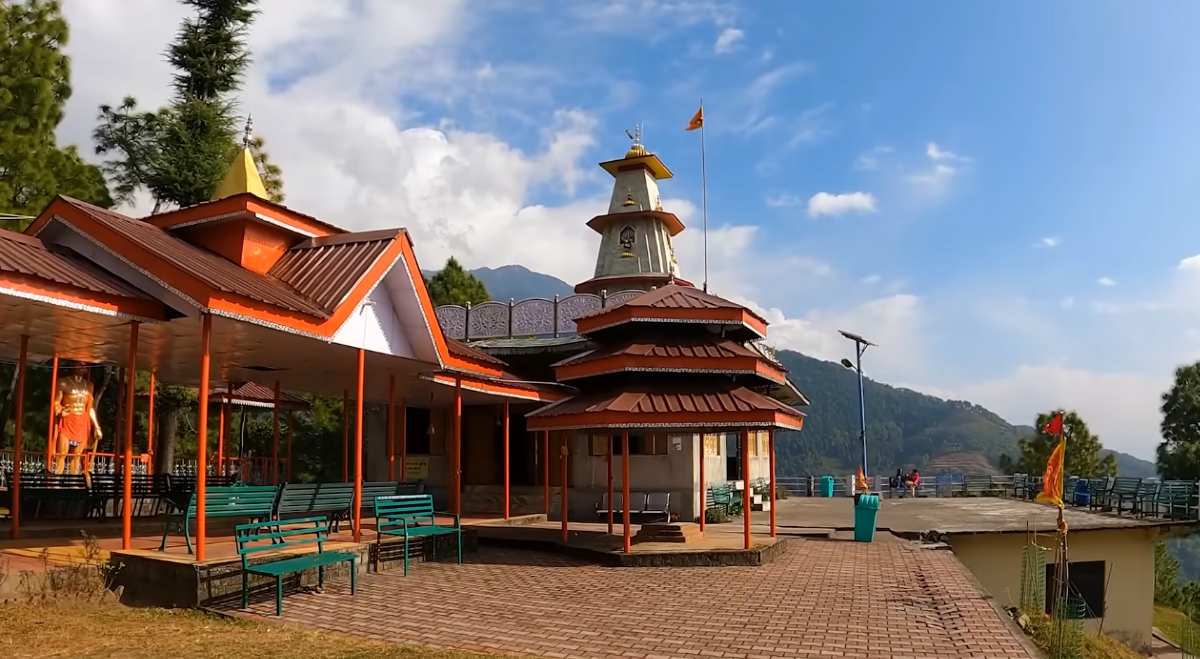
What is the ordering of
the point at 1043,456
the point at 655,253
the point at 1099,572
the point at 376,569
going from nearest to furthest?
the point at 376,569
the point at 1099,572
the point at 655,253
the point at 1043,456

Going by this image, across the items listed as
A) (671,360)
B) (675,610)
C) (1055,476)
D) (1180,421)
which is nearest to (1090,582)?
(1055,476)

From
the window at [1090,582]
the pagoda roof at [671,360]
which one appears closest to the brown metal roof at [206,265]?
the pagoda roof at [671,360]

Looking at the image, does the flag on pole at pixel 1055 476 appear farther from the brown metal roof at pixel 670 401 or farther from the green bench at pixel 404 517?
the green bench at pixel 404 517

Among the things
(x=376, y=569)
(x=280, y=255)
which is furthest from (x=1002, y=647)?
(x=280, y=255)

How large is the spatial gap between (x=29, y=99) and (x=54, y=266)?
49.9 feet

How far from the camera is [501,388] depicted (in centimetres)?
1741

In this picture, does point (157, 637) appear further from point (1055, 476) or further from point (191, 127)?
point (191, 127)

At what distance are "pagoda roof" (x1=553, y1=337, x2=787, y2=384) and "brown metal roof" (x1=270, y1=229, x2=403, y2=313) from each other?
3.71 meters

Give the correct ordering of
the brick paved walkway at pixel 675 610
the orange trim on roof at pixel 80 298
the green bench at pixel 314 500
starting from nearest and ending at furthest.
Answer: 1. the brick paved walkway at pixel 675 610
2. the orange trim on roof at pixel 80 298
3. the green bench at pixel 314 500

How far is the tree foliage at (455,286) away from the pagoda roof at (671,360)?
3004cm

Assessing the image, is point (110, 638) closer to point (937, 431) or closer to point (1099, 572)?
point (1099, 572)

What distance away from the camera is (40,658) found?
269 inches

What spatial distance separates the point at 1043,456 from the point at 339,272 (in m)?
46.4

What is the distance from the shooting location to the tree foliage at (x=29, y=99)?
21.3 meters
